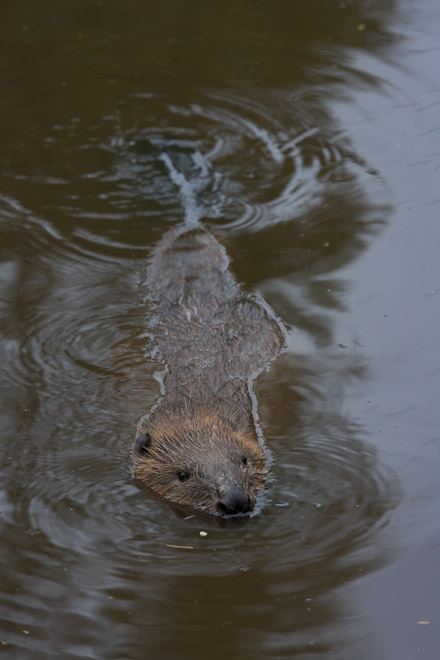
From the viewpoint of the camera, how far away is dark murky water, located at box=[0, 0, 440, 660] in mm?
3926

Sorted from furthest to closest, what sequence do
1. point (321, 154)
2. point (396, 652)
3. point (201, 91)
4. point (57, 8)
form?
1. point (57, 8)
2. point (201, 91)
3. point (321, 154)
4. point (396, 652)

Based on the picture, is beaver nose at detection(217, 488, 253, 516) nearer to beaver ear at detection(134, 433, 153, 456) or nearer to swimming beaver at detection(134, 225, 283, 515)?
swimming beaver at detection(134, 225, 283, 515)

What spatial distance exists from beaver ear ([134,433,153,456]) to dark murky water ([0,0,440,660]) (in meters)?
0.14

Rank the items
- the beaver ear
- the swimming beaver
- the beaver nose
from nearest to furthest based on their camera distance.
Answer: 1. the beaver nose
2. the swimming beaver
3. the beaver ear

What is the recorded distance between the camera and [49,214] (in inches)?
279

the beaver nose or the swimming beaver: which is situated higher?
the swimming beaver

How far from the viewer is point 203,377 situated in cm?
536

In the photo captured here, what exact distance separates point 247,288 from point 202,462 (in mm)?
1857

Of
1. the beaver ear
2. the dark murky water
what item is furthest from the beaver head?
the dark murky water

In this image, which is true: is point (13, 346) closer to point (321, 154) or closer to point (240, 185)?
point (240, 185)

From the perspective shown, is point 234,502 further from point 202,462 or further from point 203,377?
point 203,377

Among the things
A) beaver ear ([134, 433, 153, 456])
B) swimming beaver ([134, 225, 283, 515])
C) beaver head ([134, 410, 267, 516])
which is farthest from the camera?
beaver ear ([134, 433, 153, 456])

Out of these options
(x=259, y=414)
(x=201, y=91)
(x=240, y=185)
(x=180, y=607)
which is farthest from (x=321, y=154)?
(x=180, y=607)

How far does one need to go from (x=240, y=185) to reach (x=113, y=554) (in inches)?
151
